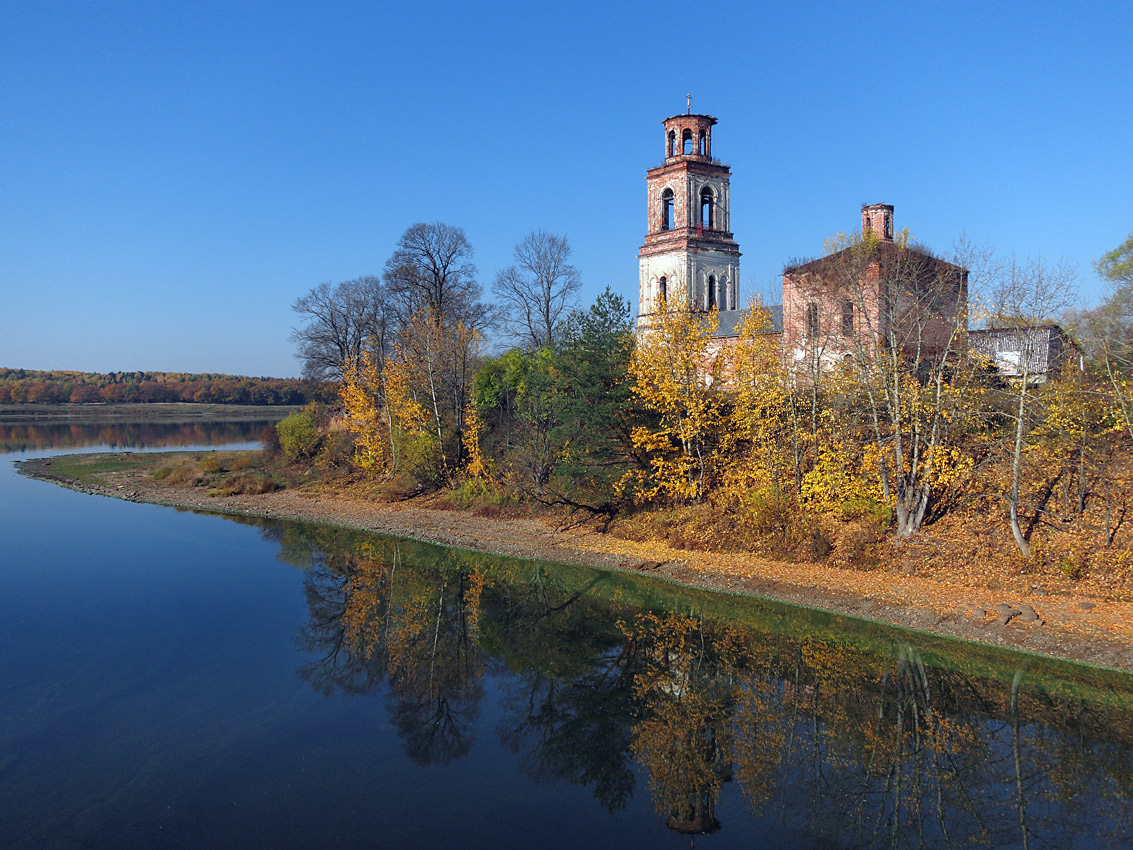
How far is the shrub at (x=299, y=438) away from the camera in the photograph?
131 ft

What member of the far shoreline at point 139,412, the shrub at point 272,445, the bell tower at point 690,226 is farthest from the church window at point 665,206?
the far shoreline at point 139,412

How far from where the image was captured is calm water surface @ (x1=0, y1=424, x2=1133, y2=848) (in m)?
9.02

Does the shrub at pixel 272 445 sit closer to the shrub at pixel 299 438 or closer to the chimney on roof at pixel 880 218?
the shrub at pixel 299 438

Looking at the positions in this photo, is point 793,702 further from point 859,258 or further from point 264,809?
point 859,258

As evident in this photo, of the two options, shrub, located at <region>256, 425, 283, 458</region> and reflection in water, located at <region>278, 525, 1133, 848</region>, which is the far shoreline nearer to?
shrub, located at <region>256, 425, 283, 458</region>

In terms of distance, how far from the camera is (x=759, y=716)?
38.7 feet

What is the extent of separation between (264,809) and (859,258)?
19.2 m

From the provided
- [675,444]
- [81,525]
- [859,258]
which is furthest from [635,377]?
[81,525]

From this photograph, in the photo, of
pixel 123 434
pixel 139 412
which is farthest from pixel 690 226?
pixel 139 412

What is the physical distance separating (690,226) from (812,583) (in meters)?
23.6

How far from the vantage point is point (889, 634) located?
583 inches

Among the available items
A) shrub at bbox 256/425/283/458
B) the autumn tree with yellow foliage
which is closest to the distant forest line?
shrub at bbox 256/425/283/458

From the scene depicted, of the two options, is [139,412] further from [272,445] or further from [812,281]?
[812,281]

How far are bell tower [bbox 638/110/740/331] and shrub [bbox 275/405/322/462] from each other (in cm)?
1796
